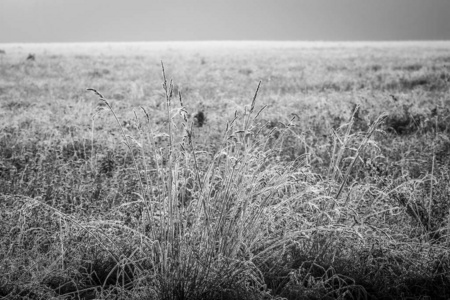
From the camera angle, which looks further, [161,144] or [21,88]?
[21,88]

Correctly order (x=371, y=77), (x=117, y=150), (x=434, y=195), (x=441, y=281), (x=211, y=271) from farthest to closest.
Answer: (x=371, y=77) → (x=117, y=150) → (x=434, y=195) → (x=441, y=281) → (x=211, y=271)

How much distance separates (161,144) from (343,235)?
3.28m

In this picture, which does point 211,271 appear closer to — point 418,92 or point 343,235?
point 343,235

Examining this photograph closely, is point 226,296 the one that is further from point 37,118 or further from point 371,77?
point 371,77

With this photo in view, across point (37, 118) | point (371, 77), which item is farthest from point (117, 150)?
point (371, 77)

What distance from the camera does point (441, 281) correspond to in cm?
270

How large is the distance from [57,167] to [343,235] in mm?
3398

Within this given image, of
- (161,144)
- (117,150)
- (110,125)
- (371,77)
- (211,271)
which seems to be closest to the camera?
(211,271)

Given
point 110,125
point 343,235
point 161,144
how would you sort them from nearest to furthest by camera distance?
point 343,235, point 161,144, point 110,125

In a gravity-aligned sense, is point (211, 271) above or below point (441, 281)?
above

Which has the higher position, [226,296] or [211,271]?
[211,271]

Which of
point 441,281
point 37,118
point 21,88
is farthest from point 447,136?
point 21,88

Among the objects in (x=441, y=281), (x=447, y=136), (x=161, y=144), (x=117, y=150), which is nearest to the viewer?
(x=441, y=281)

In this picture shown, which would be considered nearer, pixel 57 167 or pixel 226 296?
pixel 226 296
